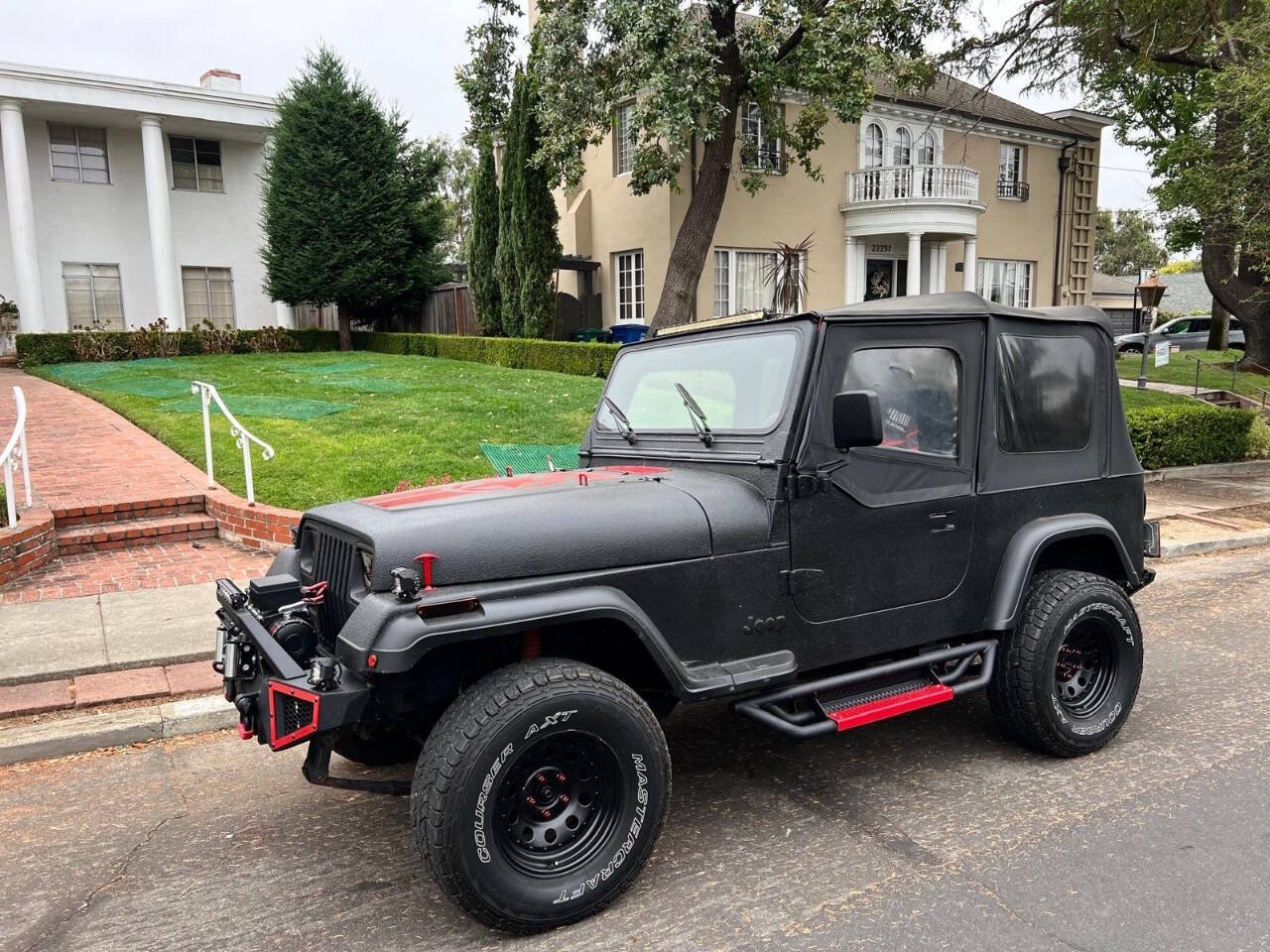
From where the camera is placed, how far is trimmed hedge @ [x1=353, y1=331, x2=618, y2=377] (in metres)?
15.9

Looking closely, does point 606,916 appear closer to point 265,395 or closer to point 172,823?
point 172,823

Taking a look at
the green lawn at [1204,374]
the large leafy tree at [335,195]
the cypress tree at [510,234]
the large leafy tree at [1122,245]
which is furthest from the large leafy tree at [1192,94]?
the large leafy tree at [1122,245]

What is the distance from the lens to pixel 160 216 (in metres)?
21.8

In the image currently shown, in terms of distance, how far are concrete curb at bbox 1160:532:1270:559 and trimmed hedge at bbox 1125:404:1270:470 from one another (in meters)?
2.77

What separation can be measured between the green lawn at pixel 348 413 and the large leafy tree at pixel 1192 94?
9.41m

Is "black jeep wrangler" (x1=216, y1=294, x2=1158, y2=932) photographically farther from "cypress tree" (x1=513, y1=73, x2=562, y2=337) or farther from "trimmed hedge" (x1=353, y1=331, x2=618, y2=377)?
"cypress tree" (x1=513, y1=73, x2=562, y2=337)

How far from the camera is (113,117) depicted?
71.6 ft

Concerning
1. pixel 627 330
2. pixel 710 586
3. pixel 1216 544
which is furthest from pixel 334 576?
pixel 627 330

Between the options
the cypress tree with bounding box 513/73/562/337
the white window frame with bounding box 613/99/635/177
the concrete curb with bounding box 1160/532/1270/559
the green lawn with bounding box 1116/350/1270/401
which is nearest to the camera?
the concrete curb with bounding box 1160/532/1270/559

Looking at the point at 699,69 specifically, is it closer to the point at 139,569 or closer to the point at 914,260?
the point at 914,260

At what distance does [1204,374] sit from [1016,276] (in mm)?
5646

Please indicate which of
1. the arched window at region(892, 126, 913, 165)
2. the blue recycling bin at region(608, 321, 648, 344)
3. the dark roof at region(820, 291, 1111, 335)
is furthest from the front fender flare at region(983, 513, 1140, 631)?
the arched window at region(892, 126, 913, 165)

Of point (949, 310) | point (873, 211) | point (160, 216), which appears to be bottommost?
point (949, 310)

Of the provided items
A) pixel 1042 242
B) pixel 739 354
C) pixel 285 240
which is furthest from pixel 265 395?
pixel 1042 242
